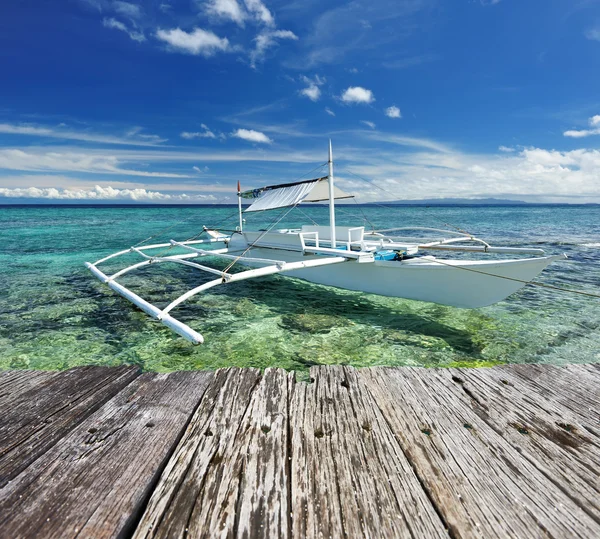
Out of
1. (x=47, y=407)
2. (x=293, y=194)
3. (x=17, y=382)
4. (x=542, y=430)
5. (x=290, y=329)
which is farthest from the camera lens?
(x=293, y=194)

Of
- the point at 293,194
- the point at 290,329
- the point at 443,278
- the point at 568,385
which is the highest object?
the point at 293,194

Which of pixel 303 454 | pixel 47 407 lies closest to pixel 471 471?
pixel 303 454

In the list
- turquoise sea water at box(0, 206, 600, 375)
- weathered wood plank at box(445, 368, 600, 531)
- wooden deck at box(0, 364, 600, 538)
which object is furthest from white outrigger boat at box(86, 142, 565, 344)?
weathered wood plank at box(445, 368, 600, 531)

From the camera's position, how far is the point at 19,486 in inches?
51.4

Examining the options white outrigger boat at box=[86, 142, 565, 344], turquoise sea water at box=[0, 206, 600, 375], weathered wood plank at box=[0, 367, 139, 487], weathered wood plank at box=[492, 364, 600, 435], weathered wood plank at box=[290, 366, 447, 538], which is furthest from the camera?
white outrigger boat at box=[86, 142, 565, 344]

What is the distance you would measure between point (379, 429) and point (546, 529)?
0.69 meters

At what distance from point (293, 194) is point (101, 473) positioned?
330 inches

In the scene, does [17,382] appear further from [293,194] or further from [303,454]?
[293,194]

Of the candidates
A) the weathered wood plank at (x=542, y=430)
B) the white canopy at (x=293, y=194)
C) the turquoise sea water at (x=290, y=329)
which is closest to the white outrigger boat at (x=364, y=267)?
the white canopy at (x=293, y=194)

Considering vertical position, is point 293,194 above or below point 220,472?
above

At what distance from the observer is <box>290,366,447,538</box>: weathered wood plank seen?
1.13 m

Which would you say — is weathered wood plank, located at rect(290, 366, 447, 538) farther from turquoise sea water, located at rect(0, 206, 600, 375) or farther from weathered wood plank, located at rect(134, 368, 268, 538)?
turquoise sea water, located at rect(0, 206, 600, 375)

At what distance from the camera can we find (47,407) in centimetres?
184

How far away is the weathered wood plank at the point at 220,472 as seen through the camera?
114 cm
